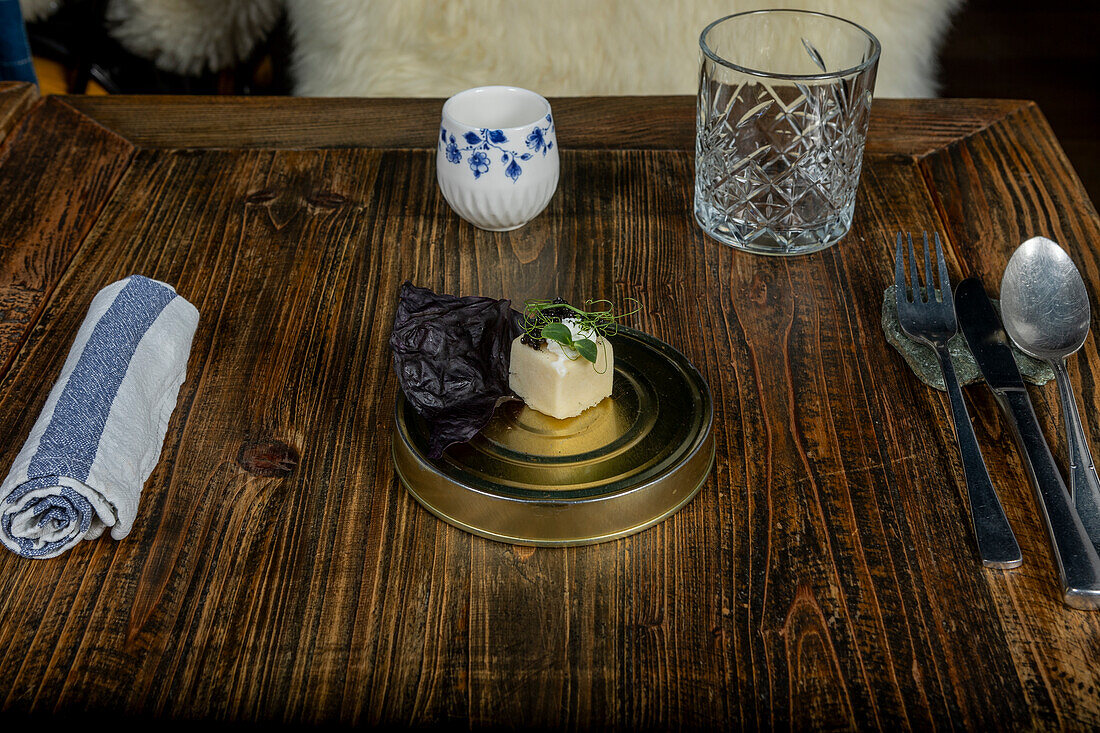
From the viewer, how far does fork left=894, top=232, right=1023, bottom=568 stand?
0.55 m

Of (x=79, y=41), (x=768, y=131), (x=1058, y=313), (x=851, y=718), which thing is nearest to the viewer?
(x=851, y=718)

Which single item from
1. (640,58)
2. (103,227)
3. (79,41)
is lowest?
(79,41)

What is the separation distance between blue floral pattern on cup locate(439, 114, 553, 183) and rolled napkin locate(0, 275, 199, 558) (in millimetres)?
255

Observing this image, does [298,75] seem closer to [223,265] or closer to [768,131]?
[223,265]

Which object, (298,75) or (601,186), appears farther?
(298,75)

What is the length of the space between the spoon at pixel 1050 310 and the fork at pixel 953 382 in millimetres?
44

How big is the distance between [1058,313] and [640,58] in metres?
0.84

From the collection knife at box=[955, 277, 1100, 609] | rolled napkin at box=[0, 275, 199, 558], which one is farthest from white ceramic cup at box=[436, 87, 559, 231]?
knife at box=[955, 277, 1100, 609]

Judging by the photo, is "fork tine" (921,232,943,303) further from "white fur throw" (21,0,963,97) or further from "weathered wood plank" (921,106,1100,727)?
"white fur throw" (21,0,963,97)

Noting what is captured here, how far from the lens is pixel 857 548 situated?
56 centimetres

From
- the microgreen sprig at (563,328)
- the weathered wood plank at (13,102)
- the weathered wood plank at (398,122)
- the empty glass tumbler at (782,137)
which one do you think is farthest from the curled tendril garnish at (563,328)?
the weathered wood plank at (13,102)

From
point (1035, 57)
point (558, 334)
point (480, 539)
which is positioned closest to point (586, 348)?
point (558, 334)

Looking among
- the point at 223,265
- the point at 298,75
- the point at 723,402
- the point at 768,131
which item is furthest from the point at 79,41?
the point at 723,402

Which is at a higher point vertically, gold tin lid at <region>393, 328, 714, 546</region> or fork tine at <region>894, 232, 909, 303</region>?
gold tin lid at <region>393, 328, 714, 546</region>
